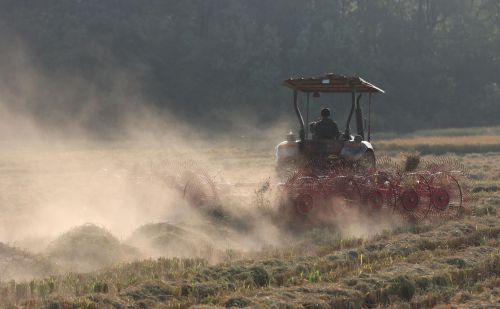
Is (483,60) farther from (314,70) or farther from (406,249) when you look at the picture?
(406,249)

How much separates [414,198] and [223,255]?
13.9 ft

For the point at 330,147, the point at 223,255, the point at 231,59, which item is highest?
the point at 231,59

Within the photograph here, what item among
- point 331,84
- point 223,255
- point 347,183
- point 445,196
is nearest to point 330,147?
point 347,183

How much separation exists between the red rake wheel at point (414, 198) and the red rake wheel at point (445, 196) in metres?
0.14

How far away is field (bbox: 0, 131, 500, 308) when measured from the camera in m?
8.15

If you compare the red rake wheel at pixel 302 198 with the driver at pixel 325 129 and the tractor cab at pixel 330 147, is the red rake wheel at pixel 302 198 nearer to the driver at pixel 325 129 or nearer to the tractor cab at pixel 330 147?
the tractor cab at pixel 330 147

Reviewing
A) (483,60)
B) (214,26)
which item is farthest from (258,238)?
(483,60)

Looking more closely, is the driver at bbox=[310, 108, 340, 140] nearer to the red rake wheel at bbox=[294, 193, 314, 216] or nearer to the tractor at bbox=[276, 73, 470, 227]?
the tractor at bbox=[276, 73, 470, 227]

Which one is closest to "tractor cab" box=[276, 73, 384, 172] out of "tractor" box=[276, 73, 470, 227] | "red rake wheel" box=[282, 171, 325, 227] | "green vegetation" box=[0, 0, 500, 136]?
"tractor" box=[276, 73, 470, 227]

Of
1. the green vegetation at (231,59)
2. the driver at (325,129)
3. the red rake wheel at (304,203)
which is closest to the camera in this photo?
the red rake wheel at (304,203)

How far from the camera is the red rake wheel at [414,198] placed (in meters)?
13.4

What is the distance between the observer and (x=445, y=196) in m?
13.7

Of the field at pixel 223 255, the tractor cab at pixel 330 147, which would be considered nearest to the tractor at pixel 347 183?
the tractor cab at pixel 330 147

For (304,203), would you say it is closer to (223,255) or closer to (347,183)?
(347,183)
